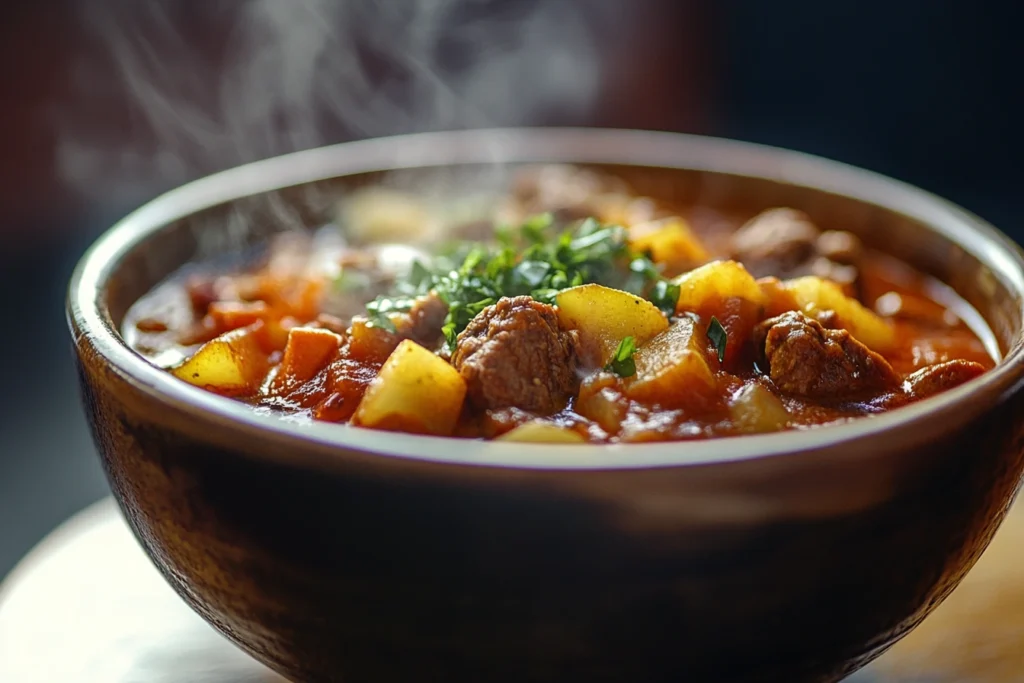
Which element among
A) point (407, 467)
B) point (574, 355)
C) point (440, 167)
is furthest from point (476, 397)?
point (440, 167)

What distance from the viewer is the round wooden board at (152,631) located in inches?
66.2

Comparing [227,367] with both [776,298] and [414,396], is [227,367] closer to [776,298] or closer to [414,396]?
[414,396]

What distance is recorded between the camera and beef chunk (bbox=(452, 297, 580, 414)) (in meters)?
1.50

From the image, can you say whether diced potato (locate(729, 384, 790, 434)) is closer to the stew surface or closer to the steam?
the stew surface

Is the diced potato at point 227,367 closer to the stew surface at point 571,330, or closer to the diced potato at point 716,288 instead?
the stew surface at point 571,330

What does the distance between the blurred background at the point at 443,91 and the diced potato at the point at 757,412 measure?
313 cm

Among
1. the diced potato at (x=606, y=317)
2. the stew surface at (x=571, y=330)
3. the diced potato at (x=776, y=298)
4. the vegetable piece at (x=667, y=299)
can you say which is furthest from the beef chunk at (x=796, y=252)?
the diced potato at (x=606, y=317)

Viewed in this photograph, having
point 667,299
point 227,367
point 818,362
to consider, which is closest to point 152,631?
point 227,367

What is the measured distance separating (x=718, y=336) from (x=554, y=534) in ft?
2.36

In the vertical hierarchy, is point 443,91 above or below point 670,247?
below

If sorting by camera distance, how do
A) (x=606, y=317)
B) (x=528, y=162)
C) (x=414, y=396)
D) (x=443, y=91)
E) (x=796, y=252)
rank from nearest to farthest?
(x=414, y=396) → (x=606, y=317) → (x=796, y=252) → (x=528, y=162) → (x=443, y=91)

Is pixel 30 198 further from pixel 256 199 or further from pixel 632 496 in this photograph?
pixel 632 496

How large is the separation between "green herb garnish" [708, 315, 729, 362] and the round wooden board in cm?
56

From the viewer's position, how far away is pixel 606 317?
5.59ft
